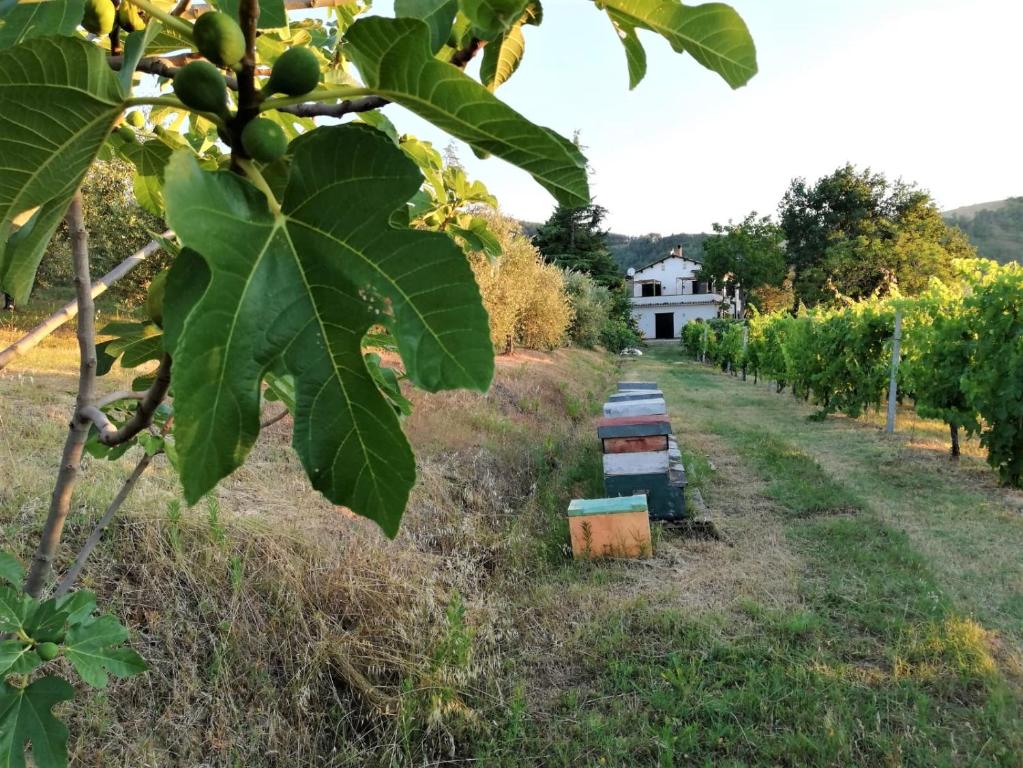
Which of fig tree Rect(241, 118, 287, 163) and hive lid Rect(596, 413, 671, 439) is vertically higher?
A: fig tree Rect(241, 118, 287, 163)

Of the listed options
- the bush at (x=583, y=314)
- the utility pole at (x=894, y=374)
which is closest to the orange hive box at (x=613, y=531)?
the utility pole at (x=894, y=374)

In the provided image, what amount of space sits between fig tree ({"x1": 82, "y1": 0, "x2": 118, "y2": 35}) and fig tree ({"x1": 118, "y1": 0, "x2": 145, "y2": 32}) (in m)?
0.03

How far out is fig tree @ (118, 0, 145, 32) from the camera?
86 centimetres

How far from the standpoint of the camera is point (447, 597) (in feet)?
12.7

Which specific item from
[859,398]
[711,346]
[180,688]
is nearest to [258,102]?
[180,688]

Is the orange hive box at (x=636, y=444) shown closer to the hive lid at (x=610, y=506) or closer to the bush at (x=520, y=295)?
the hive lid at (x=610, y=506)

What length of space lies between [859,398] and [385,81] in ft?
43.2

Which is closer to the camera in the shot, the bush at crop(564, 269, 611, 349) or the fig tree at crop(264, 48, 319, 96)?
the fig tree at crop(264, 48, 319, 96)

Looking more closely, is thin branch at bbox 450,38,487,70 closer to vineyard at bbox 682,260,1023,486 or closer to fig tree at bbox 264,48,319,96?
fig tree at bbox 264,48,319,96

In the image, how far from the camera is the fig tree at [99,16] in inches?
31.8

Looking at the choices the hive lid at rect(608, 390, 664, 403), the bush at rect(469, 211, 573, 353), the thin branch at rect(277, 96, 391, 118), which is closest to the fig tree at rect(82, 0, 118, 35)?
the thin branch at rect(277, 96, 391, 118)

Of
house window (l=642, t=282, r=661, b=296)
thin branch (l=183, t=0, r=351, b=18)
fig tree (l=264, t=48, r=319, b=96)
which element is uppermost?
house window (l=642, t=282, r=661, b=296)

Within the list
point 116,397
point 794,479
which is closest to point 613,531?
point 794,479

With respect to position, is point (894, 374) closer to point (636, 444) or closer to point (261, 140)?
point (636, 444)
